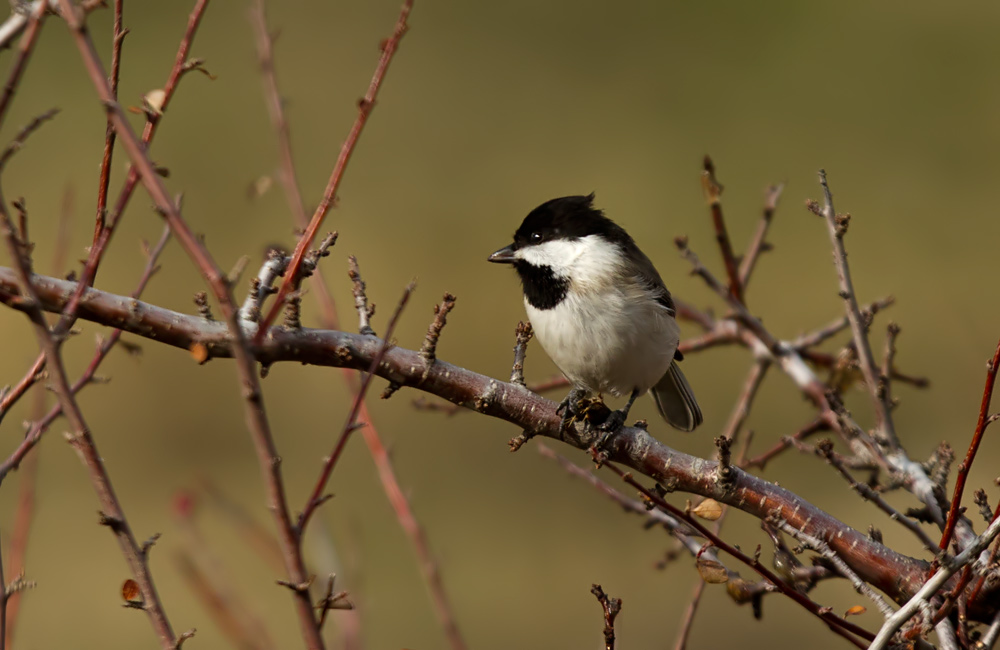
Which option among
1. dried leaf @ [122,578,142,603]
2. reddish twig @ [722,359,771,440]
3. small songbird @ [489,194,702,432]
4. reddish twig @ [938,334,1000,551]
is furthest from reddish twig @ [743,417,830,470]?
dried leaf @ [122,578,142,603]

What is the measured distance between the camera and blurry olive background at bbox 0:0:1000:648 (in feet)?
16.3

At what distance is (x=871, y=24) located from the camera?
→ 327 inches

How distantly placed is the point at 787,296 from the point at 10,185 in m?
5.42

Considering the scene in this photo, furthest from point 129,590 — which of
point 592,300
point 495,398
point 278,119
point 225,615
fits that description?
point 592,300

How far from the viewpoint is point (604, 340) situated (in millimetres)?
2562

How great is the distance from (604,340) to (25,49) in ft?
5.61

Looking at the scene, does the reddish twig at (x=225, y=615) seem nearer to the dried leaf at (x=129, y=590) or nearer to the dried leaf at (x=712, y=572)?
the dried leaf at (x=129, y=590)

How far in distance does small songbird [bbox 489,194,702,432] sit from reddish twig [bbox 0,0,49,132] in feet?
5.03

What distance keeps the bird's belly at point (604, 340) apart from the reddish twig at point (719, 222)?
0.25 metres

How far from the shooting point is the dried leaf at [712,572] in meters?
1.45

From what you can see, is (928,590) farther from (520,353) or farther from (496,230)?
(496,230)

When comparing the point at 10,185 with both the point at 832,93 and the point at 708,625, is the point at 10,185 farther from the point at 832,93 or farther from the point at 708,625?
the point at 832,93

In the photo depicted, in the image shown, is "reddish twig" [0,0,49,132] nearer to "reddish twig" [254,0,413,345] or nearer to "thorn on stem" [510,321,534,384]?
"reddish twig" [254,0,413,345]

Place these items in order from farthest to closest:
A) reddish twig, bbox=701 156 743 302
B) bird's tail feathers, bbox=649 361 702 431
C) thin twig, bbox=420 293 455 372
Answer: bird's tail feathers, bbox=649 361 702 431
reddish twig, bbox=701 156 743 302
thin twig, bbox=420 293 455 372
